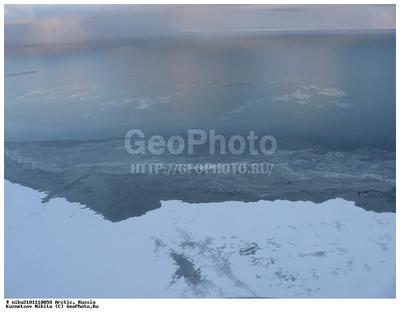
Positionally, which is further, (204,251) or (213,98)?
(213,98)

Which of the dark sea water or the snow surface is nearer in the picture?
the snow surface

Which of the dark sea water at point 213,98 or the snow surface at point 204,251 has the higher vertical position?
the dark sea water at point 213,98

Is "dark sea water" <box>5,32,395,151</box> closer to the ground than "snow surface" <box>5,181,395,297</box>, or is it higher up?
higher up

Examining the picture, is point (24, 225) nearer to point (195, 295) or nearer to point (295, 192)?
point (195, 295)

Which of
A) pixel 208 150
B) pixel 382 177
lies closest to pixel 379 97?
pixel 382 177

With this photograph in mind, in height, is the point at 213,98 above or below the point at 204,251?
above
